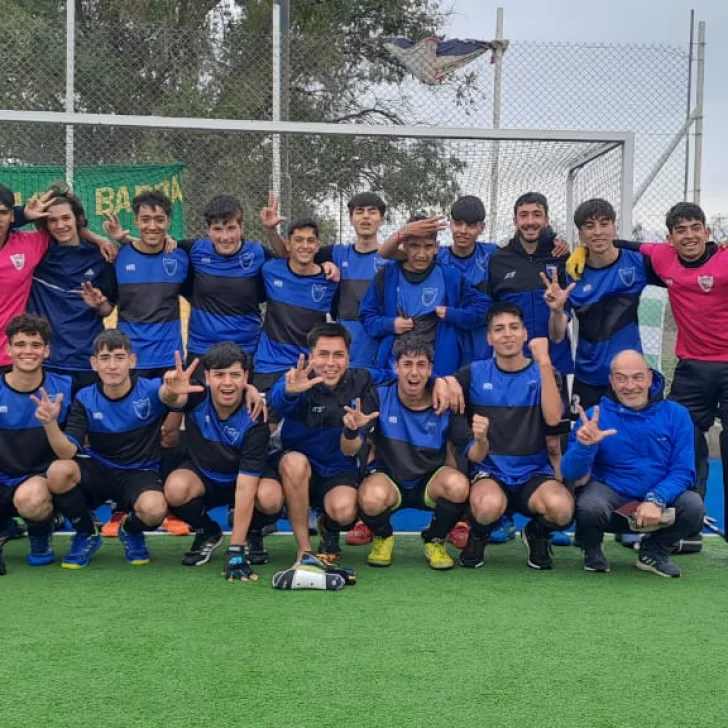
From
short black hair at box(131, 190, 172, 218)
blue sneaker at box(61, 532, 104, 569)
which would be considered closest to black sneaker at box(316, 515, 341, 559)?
blue sneaker at box(61, 532, 104, 569)

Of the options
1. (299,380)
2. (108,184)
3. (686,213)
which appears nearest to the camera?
(299,380)

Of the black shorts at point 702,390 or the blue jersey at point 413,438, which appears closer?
the blue jersey at point 413,438

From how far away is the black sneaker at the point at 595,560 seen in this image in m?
4.18

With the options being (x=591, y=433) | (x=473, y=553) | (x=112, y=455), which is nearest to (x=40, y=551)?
(x=112, y=455)

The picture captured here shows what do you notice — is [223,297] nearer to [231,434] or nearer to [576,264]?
[231,434]

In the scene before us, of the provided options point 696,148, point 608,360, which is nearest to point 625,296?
point 608,360

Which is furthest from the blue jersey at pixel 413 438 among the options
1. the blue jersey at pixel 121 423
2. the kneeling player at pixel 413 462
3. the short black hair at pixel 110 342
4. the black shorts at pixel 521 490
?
the short black hair at pixel 110 342

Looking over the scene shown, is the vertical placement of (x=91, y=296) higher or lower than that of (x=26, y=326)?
higher

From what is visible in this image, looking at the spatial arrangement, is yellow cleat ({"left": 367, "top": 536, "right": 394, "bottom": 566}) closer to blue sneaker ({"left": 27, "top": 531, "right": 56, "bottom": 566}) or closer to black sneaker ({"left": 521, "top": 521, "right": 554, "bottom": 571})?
black sneaker ({"left": 521, "top": 521, "right": 554, "bottom": 571})

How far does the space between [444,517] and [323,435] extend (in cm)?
72

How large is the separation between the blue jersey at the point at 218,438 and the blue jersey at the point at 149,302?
2.06 feet

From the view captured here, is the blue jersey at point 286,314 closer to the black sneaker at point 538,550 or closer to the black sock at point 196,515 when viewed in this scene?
the black sock at point 196,515

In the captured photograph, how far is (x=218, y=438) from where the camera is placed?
429 centimetres

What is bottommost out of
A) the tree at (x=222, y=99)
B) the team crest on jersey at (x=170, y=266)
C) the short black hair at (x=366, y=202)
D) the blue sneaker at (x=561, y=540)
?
the blue sneaker at (x=561, y=540)
